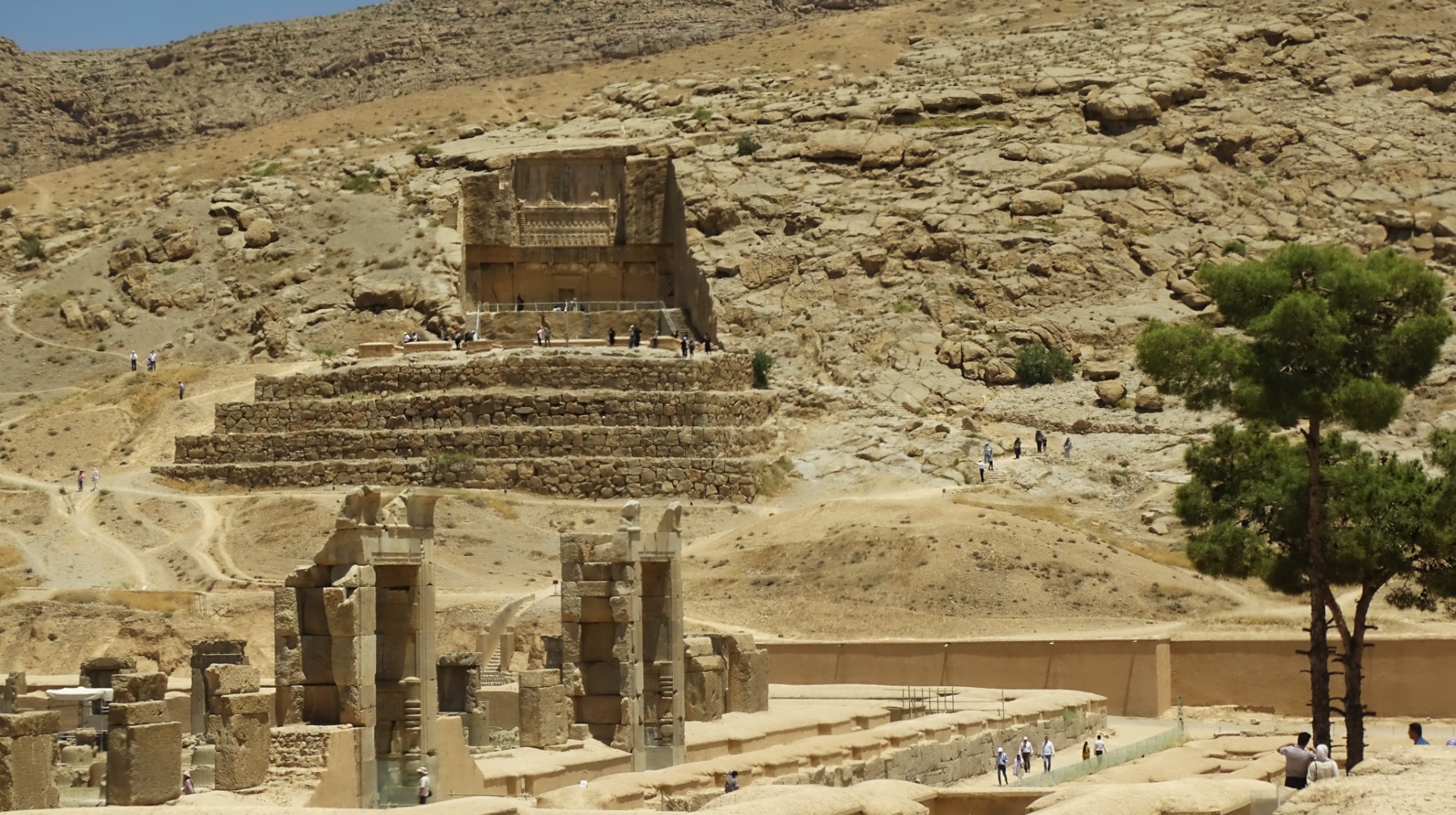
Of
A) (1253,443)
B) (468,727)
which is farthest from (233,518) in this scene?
(1253,443)

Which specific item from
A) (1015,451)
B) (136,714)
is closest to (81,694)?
(136,714)

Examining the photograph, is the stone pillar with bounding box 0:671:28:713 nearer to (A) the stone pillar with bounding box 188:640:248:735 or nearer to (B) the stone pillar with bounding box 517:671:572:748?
(A) the stone pillar with bounding box 188:640:248:735

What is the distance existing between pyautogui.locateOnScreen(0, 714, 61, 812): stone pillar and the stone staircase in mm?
34646

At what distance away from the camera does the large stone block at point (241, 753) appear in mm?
19969

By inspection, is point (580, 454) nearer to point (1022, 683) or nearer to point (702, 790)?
point (1022, 683)

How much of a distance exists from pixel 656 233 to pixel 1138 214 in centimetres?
1428

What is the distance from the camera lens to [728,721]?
98.4 feet

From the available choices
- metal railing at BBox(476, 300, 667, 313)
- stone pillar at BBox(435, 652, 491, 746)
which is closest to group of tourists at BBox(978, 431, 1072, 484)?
metal railing at BBox(476, 300, 667, 313)

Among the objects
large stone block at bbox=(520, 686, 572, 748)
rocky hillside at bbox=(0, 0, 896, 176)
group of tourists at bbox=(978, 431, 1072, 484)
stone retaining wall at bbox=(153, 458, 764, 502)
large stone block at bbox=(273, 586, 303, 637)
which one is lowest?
large stone block at bbox=(520, 686, 572, 748)

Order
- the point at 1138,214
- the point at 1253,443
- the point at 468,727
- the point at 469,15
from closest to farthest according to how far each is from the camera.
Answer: the point at 468,727 → the point at 1253,443 → the point at 1138,214 → the point at 469,15

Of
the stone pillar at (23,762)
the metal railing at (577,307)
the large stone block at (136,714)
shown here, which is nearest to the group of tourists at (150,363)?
the metal railing at (577,307)

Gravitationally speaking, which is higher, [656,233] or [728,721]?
[656,233]

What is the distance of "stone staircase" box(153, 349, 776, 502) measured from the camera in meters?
53.3

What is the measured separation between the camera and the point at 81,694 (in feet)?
88.9
